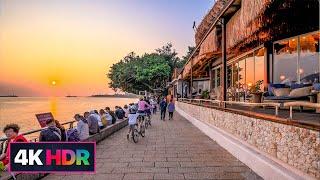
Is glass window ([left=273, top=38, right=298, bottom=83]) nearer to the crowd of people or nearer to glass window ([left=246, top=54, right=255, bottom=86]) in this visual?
glass window ([left=246, top=54, right=255, bottom=86])

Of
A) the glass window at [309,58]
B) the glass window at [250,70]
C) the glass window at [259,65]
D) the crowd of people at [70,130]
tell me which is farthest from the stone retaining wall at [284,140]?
the glass window at [250,70]

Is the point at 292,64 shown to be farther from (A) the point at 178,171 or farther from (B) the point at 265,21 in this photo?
(A) the point at 178,171

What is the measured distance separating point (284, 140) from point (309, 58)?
6.99 m

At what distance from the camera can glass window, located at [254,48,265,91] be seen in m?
16.6

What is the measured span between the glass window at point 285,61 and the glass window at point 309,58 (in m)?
0.42

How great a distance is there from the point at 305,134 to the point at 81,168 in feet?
10.8

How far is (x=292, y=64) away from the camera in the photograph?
13984 millimetres

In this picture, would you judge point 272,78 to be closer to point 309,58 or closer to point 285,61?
point 285,61

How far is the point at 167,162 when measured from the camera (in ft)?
32.1

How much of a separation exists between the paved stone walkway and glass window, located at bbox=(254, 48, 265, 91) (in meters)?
4.43

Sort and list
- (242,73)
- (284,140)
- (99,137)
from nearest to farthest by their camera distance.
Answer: (284,140), (99,137), (242,73)

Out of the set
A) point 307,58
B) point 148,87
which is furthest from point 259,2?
point 148,87

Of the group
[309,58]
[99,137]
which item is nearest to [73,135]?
[99,137]

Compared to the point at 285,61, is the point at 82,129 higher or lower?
lower
